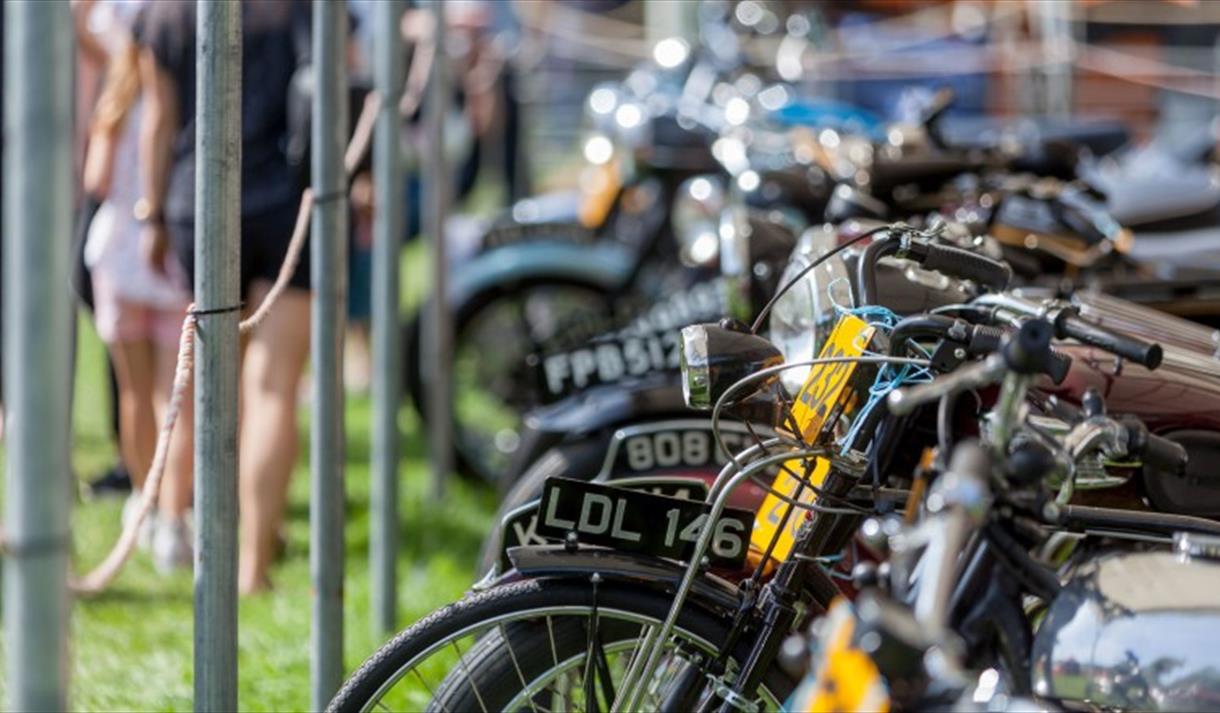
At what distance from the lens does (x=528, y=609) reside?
9.37ft

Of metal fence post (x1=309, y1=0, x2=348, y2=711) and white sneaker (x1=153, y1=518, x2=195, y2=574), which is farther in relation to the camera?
white sneaker (x1=153, y1=518, x2=195, y2=574)

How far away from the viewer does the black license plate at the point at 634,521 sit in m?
2.93

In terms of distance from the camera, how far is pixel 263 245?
534 centimetres

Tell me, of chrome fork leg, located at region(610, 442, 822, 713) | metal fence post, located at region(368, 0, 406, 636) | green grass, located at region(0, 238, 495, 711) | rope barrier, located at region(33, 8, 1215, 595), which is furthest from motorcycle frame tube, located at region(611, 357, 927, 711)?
metal fence post, located at region(368, 0, 406, 636)

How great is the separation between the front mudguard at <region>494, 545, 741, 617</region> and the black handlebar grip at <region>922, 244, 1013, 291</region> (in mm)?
583

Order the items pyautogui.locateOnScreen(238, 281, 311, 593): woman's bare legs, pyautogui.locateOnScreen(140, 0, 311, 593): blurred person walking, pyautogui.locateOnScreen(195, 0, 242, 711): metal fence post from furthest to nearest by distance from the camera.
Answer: pyautogui.locateOnScreen(238, 281, 311, 593): woman's bare legs < pyautogui.locateOnScreen(140, 0, 311, 593): blurred person walking < pyautogui.locateOnScreen(195, 0, 242, 711): metal fence post

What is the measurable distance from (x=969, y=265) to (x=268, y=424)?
2902mm

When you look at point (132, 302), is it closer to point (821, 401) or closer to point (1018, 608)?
point (821, 401)

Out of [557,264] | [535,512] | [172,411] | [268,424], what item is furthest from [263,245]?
[535,512]

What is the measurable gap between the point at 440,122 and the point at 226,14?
3.17 metres

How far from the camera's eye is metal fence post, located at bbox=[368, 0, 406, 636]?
4.79 m

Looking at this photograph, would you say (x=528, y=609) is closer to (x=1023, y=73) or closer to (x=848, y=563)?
(x=848, y=563)

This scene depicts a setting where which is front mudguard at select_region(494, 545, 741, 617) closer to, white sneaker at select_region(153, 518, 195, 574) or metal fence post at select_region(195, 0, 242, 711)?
metal fence post at select_region(195, 0, 242, 711)

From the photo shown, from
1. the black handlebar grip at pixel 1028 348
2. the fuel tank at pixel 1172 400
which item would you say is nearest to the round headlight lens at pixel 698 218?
the fuel tank at pixel 1172 400
